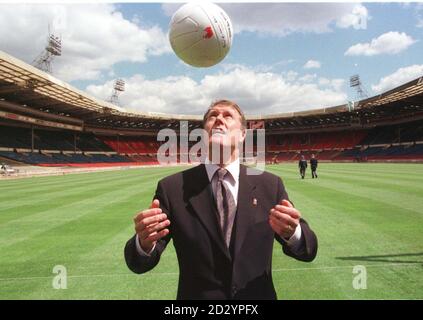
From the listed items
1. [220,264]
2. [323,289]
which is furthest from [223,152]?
[323,289]

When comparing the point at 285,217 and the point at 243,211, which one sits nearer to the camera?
the point at 285,217

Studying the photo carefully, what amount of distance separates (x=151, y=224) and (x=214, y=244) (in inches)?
18.6

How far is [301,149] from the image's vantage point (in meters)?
81.8

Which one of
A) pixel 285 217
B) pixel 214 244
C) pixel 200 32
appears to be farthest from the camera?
pixel 200 32

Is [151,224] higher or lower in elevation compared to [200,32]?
lower

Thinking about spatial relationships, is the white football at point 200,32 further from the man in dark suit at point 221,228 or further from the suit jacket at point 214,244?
the suit jacket at point 214,244

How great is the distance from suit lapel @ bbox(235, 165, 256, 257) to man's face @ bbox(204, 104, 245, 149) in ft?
1.06

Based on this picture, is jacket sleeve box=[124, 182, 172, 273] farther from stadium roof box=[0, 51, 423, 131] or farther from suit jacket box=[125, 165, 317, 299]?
stadium roof box=[0, 51, 423, 131]

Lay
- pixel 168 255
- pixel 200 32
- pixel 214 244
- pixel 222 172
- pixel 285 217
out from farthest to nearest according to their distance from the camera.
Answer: pixel 168 255
pixel 200 32
pixel 222 172
pixel 214 244
pixel 285 217

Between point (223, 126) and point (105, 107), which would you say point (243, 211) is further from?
point (105, 107)

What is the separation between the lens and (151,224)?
2.15m

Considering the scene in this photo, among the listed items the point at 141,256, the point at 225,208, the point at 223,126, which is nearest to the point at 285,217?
the point at 225,208

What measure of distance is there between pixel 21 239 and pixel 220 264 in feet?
25.3

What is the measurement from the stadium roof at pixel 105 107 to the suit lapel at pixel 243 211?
109 ft
